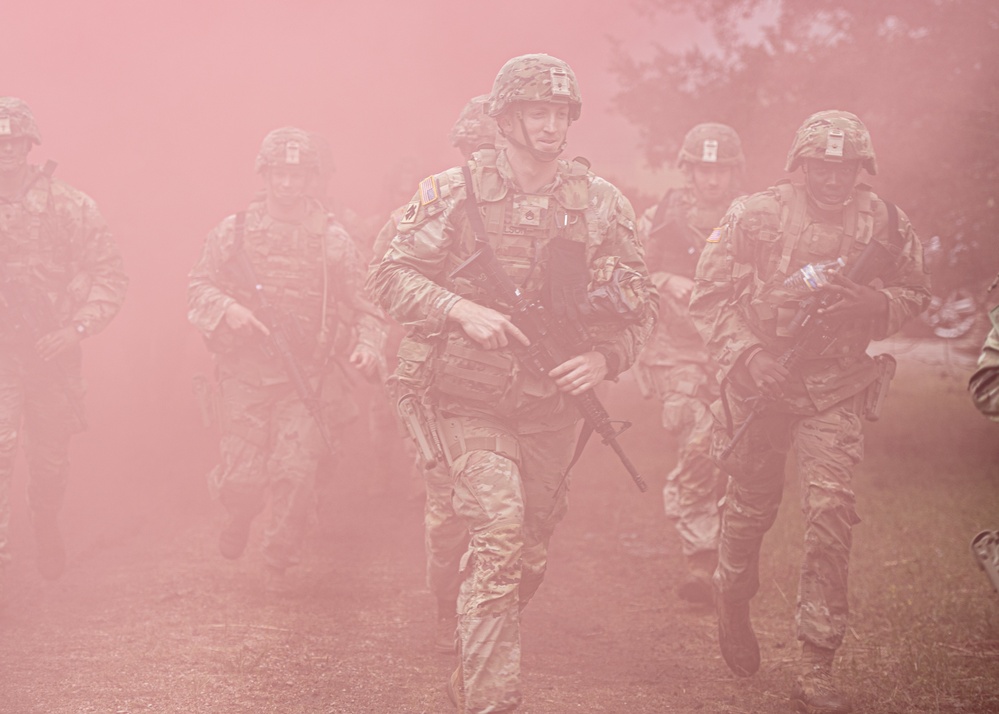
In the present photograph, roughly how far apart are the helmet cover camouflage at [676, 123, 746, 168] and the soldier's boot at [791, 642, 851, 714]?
3.56 metres

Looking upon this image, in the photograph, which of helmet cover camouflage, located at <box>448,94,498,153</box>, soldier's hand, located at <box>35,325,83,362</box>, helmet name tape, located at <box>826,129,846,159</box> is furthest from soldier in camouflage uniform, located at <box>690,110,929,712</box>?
soldier's hand, located at <box>35,325,83,362</box>

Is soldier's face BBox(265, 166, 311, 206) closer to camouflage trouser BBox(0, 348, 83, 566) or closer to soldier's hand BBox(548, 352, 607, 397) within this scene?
camouflage trouser BBox(0, 348, 83, 566)

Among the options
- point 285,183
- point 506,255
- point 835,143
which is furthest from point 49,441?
point 835,143

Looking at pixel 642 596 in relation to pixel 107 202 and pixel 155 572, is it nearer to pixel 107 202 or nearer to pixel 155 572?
pixel 155 572

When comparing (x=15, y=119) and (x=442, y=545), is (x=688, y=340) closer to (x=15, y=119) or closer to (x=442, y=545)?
(x=442, y=545)

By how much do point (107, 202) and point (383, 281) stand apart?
362 inches

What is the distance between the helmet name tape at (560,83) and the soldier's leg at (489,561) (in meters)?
1.27

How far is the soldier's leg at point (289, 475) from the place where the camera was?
6770mm

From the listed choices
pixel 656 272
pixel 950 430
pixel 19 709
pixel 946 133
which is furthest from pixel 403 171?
pixel 950 430

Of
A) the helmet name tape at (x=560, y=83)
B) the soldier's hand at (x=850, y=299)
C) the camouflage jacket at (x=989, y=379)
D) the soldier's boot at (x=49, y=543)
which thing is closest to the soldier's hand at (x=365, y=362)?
the soldier's boot at (x=49, y=543)

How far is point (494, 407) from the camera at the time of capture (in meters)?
4.59

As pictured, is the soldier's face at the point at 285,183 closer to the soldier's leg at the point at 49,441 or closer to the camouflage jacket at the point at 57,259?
the camouflage jacket at the point at 57,259

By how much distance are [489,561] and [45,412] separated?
3753mm

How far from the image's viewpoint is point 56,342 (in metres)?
6.73
